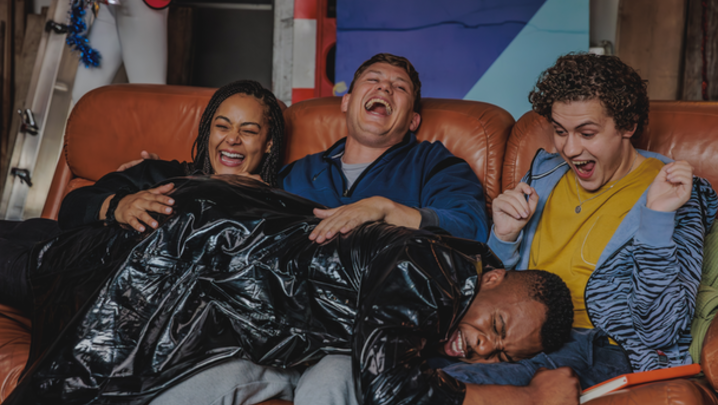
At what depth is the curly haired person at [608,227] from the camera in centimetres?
130

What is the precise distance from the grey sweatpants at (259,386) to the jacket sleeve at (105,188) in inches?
30.4

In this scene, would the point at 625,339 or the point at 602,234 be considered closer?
the point at 625,339

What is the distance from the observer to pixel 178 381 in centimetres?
121

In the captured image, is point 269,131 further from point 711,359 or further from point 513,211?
point 711,359

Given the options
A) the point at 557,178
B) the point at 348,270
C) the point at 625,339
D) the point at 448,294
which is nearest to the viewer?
the point at 448,294

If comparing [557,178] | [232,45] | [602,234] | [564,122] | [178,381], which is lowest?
[178,381]

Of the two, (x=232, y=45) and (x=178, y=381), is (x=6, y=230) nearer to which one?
(x=178, y=381)

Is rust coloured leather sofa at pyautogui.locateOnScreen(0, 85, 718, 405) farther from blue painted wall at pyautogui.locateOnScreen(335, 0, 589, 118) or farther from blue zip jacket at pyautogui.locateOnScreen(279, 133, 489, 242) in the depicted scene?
blue painted wall at pyautogui.locateOnScreen(335, 0, 589, 118)

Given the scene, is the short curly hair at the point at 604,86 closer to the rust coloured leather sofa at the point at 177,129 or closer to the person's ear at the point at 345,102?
the rust coloured leather sofa at the point at 177,129

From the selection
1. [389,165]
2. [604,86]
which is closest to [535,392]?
[604,86]

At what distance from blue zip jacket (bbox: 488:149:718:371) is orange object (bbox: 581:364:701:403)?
179 mm

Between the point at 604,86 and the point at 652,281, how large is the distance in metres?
0.53

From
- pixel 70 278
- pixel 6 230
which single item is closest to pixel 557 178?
pixel 70 278

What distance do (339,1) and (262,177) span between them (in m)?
1.71
